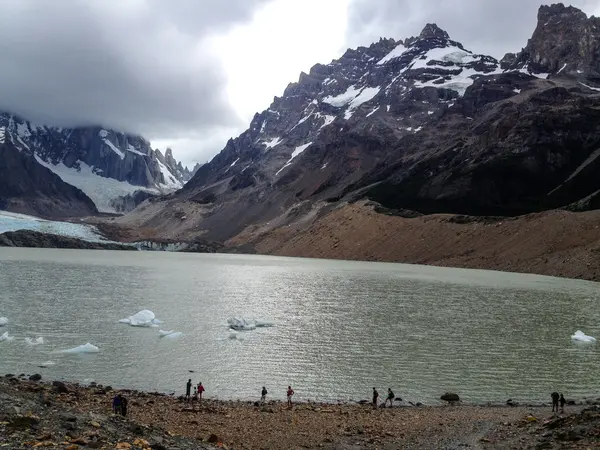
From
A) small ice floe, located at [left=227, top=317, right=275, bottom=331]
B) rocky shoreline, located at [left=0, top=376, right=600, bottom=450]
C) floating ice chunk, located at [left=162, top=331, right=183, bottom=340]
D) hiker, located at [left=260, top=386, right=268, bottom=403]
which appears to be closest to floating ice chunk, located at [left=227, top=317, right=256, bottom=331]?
small ice floe, located at [left=227, top=317, right=275, bottom=331]

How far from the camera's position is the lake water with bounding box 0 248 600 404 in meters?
33.9

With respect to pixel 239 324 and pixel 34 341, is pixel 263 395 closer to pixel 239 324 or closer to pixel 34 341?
pixel 239 324

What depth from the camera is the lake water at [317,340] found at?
33.9m

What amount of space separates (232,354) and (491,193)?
571 ft

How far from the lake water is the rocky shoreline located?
338 cm

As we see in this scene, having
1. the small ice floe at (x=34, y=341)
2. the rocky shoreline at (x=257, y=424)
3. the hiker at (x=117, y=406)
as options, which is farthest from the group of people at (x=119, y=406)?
the small ice floe at (x=34, y=341)

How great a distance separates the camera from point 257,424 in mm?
25109

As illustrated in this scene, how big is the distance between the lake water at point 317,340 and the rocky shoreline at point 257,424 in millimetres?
3382

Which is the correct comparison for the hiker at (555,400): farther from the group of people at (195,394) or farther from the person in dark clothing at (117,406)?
Result: the person in dark clothing at (117,406)

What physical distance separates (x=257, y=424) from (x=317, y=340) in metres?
21.0

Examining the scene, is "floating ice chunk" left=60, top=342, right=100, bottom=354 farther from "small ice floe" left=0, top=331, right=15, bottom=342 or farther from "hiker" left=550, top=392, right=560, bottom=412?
"hiker" left=550, top=392, right=560, bottom=412

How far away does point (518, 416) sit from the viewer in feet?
89.4

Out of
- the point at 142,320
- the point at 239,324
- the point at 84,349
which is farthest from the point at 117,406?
the point at 142,320

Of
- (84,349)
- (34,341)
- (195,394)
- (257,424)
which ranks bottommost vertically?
(257,424)
